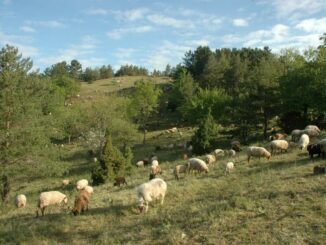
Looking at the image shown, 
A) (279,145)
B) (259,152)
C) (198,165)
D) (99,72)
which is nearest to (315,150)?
(259,152)

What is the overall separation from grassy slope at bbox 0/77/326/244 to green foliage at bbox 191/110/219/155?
72.8ft

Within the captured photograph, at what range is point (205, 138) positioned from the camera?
44.9m

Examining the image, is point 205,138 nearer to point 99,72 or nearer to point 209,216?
point 209,216

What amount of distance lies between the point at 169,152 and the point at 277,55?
3244cm

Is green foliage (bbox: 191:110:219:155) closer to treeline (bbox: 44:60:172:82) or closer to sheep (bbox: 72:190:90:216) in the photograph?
sheep (bbox: 72:190:90:216)

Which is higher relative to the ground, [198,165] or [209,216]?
[198,165]

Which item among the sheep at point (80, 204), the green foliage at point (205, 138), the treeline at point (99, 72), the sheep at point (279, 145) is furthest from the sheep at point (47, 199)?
the treeline at point (99, 72)

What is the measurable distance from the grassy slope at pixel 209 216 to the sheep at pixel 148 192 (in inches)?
18.0

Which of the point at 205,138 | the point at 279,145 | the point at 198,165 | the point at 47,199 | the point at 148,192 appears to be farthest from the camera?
the point at 205,138

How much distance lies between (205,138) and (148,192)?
28.4m

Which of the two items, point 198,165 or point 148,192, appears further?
point 198,165

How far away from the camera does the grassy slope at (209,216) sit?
13.3 m

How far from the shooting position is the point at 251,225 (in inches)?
538

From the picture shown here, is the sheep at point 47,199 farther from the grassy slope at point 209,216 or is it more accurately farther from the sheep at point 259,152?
the sheep at point 259,152
